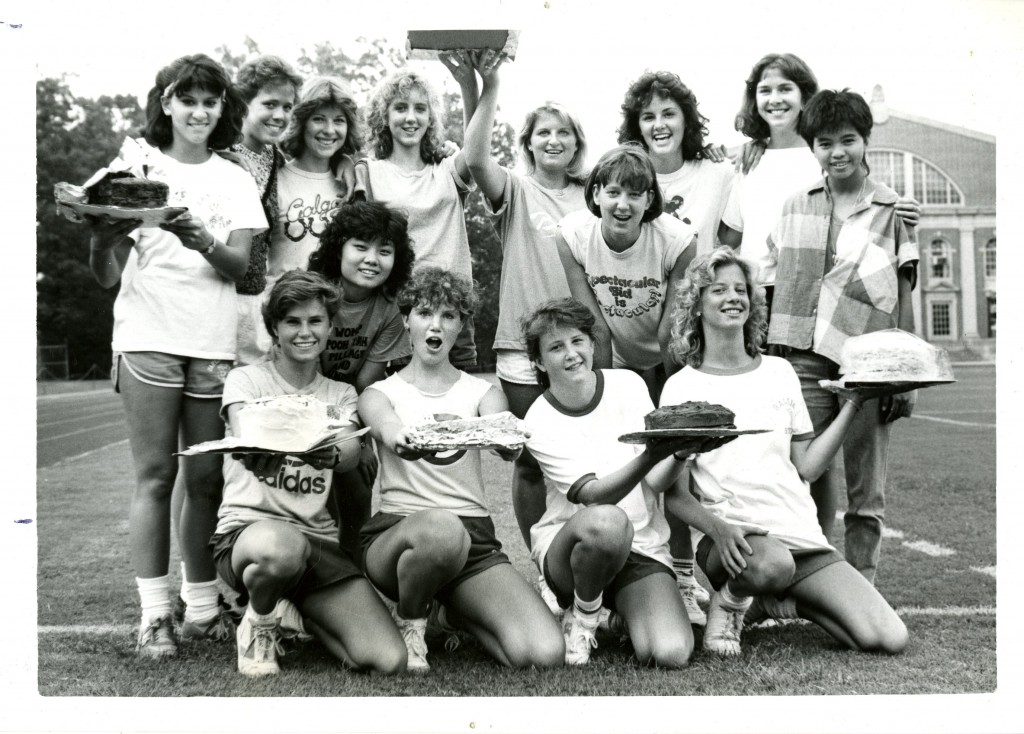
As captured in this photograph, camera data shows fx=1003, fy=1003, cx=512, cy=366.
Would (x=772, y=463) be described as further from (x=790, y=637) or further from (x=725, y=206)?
(x=725, y=206)

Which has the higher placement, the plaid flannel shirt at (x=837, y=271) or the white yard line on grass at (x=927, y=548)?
the plaid flannel shirt at (x=837, y=271)

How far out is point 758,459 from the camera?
151 inches

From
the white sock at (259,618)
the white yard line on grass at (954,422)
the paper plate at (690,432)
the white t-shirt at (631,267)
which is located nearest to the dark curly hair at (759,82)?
the white t-shirt at (631,267)

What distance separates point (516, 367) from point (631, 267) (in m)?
0.66

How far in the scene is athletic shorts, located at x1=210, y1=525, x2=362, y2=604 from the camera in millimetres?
3643

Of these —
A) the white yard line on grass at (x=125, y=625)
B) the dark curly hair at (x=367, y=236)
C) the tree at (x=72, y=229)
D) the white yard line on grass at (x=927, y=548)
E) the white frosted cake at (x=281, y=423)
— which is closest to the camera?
the white frosted cake at (x=281, y=423)

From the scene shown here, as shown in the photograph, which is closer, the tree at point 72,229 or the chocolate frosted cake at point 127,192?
the chocolate frosted cake at point 127,192

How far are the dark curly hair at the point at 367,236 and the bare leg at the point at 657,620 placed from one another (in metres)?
1.56

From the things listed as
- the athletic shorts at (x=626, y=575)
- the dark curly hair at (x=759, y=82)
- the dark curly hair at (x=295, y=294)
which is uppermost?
the dark curly hair at (x=759, y=82)

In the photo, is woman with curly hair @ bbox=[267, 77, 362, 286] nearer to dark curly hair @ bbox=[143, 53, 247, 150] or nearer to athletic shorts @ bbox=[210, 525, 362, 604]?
dark curly hair @ bbox=[143, 53, 247, 150]

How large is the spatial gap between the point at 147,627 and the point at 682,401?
87.9 inches

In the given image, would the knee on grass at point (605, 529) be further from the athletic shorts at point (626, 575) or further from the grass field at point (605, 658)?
the grass field at point (605, 658)

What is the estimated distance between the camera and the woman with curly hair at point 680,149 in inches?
176

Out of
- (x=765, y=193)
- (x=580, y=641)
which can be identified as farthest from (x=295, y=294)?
(x=765, y=193)
